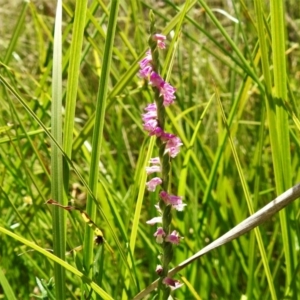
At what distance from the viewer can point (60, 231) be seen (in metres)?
0.60

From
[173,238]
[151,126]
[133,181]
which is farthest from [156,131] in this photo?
[133,181]

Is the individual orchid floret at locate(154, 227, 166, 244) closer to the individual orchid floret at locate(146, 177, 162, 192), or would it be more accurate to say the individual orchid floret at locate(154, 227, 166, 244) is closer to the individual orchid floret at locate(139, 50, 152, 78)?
the individual orchid floret at locate(146, 177, 162, 192)

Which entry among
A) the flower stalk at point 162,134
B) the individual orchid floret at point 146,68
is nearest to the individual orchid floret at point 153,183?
the flower stalk at point 162,134

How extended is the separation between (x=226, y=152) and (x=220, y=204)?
11 cm

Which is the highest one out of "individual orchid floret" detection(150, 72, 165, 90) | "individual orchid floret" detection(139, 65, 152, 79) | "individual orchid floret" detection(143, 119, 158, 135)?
"individual orchid floret" detection(139, 65, 152, 79)

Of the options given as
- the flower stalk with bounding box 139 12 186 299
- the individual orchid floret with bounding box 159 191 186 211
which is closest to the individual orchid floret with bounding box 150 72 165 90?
the flower stalk with bounding box 139 12 186 299

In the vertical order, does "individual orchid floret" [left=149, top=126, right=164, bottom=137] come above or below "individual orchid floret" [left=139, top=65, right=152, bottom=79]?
below

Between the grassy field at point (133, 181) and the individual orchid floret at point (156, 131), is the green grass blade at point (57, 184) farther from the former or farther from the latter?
the individual orchid floret at point (156, 131)

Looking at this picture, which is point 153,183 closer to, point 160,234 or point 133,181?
point 160,234

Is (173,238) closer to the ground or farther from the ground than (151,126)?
closer to the ground

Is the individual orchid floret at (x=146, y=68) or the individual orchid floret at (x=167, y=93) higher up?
the individual orchid floret at (x=146, y=68)

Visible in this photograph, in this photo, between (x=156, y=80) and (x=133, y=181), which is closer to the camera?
(x=156, y=80)

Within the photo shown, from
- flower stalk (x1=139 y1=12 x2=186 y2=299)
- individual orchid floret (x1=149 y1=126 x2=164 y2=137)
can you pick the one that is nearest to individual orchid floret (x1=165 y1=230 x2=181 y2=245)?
flower stalk (x1=139 y1=12 x2=186 y2=299)

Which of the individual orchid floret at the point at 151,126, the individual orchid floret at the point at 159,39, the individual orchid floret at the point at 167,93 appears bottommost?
the individual orchid floret at the point at 151,126
